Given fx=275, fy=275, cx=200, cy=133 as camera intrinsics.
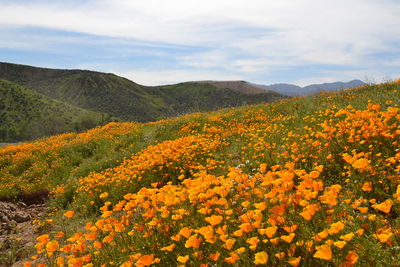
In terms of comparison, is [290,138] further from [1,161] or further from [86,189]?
[1,161]

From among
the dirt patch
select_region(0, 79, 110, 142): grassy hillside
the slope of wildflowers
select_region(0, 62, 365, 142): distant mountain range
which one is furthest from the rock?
select_region(0, 79, 110, 142): grassy hillside

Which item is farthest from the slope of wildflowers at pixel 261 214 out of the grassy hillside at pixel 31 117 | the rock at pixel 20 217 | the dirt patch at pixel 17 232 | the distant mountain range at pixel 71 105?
the grassy hillside at pixel 31 117

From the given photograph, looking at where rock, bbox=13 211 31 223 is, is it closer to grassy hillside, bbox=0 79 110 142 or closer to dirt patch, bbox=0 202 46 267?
dirt patch, bbox=0 202 46 267

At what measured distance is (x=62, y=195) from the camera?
8.12 m

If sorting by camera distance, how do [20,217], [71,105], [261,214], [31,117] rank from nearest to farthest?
[261,214] → [20,217] → [31,117] → [71,105]

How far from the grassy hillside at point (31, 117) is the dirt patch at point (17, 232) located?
73.1 metres

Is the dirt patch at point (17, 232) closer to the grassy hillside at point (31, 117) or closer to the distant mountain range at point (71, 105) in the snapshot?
the distant mountain range at point (71, 105)

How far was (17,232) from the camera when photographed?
6.42 meters

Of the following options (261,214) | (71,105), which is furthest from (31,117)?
(261,214)

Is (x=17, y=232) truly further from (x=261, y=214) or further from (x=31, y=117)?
(x=31, y=117)

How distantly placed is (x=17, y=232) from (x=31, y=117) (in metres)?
100

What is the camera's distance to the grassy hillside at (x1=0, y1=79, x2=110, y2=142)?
3100 inches

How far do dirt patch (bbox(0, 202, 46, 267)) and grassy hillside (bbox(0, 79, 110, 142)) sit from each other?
73.1m

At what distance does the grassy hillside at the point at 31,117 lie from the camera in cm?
7875
